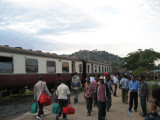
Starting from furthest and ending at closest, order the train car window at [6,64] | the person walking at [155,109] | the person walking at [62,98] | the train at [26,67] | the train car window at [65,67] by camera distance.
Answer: the train car window at [65,67] → the train at [26,67] → the train car window at [6,64] → the person walking at [62,98] → the person walking at [155,109]

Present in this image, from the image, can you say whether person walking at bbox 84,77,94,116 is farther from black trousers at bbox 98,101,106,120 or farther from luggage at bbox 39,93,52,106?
luggage at bbox 39,93,52,106

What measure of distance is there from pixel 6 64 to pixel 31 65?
2.35m

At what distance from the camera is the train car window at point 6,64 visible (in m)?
10.6

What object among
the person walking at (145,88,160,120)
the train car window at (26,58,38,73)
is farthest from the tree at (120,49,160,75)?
Answer: the person walking at (145,88,160,120)

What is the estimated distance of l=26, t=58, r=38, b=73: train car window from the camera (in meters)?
12.7

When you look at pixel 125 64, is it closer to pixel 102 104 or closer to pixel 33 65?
pixel 33 65

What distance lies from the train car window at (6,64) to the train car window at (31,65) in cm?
148

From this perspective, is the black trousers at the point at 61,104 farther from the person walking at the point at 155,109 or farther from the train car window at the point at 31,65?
the train car window at the point at 31,65

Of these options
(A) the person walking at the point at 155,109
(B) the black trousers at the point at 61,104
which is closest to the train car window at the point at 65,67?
(B) the black trousers at the point at 61,104

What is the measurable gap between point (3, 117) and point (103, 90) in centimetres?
432

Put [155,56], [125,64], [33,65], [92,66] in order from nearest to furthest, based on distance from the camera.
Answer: [33,65]
[92,66]
[155,56]
[125,64]

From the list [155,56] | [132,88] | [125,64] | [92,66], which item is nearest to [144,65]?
[155,56]

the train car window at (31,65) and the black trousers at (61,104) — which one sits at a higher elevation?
the train car window at (31,65)

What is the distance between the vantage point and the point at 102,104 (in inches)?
264
